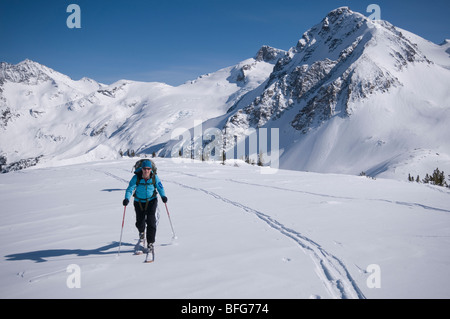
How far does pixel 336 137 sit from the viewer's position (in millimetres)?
93625

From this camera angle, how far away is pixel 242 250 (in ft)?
20.1

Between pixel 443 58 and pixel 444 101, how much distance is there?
66143 millimetres

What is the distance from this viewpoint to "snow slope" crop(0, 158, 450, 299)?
178 inches

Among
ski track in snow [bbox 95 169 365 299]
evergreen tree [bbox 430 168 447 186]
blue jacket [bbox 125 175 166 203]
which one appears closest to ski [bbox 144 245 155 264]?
blue jacket [bbox 125 175 166 203]

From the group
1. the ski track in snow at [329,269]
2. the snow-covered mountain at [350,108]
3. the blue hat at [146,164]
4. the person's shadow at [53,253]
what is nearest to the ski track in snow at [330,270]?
the ski track in snow at [329,269]

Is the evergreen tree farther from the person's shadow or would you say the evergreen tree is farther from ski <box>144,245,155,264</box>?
the person's shadow

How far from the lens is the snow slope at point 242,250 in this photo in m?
4.52

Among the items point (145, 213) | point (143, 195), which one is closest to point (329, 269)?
point (145, 213)

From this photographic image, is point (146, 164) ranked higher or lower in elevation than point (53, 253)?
higher

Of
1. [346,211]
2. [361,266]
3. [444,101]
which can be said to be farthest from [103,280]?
[444,101]

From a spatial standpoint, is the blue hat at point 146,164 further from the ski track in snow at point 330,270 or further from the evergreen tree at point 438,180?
the evergreen tree at point 438,180

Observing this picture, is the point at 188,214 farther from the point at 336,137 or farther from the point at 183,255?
the point at 336,137

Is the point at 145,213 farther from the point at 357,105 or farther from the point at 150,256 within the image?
the point at 357,105
